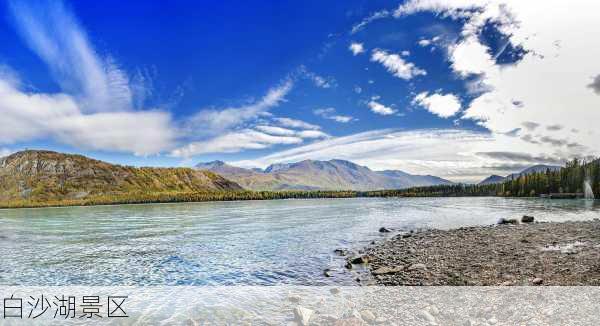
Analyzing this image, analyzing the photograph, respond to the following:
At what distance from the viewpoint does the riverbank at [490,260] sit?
18.0m

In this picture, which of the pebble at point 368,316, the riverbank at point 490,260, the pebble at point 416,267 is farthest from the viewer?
the pebble at point 416,267

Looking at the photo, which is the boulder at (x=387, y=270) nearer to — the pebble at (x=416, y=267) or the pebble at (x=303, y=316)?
the pebble at (x=416, y=267)

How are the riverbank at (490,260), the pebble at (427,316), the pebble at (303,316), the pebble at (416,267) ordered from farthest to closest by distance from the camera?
the pebble at (416,267) → the riverbank at (490,260) → the pebble at (303,316) → the pebble at (427,316)

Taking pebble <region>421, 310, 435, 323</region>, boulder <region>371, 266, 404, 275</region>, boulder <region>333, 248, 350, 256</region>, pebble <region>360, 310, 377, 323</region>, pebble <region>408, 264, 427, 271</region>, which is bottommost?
boulder <region>333, 248, 350, 256</region>

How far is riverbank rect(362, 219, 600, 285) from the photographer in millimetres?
18016

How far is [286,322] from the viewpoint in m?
14.0

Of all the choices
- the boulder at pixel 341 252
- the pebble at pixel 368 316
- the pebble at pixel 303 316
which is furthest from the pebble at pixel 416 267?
the pebble at pixel 303 316

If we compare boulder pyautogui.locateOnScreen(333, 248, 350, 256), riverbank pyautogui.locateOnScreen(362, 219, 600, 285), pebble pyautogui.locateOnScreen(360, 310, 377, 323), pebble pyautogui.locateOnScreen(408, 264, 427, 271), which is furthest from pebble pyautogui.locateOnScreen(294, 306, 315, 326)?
boulder pyautogui.locateOnScreen(333, 248, 350, 256)

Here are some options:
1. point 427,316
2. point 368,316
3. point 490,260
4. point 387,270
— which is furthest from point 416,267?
point 368,316

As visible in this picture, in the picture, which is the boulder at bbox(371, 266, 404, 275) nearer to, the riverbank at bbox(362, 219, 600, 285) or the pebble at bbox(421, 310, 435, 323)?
the riverbank at bbox(362, 219, 600, 285)

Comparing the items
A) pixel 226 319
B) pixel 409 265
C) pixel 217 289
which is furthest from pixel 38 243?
pixel 409 265

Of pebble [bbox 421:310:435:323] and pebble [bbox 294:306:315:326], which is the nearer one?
pebble [bbox 421:310:435:323]

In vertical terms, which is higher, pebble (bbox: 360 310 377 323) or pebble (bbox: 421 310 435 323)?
pebble (bbox: 421 310 435 323)

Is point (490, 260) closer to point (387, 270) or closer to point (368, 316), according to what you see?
point (387, 270)
